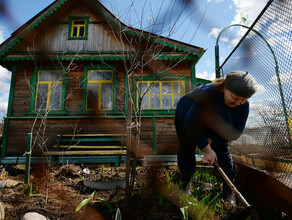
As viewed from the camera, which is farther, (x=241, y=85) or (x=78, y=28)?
(x=78, y=28)

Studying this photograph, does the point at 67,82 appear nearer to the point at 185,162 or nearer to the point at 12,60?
the point at 12,60

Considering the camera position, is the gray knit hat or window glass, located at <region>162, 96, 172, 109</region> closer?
the gray knit hat

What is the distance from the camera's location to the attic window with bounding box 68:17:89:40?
7.44m

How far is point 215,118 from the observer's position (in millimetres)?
2193

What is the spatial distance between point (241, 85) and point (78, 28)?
24.4ft

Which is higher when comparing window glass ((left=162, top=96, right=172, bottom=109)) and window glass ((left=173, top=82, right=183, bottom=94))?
window glass ((left=173, top=82, right=183, bottom=94))

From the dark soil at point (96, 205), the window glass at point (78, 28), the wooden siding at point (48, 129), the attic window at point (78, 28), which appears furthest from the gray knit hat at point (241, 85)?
the window glass at point (78, 28)

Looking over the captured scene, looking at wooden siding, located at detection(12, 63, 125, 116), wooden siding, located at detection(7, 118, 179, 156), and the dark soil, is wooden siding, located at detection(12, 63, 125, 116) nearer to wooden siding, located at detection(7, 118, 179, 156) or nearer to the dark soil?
wooden siding, located at detection(7, 118, 179, 156)

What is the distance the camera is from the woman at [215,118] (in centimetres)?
187

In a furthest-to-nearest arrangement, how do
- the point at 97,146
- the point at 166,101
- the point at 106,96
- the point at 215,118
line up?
the point at 106,96 → the point at 166,101 → the point at 97,146 → the point at 215,118

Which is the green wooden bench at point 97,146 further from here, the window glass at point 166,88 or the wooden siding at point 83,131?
the window glass at point 166,88

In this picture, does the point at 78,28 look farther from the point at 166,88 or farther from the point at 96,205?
the point at 96,205

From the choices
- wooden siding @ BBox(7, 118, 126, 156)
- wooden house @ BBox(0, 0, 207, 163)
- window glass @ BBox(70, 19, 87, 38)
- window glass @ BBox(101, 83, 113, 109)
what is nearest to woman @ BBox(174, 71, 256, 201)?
wooden house @ BBox(0, 0, 207, 163)

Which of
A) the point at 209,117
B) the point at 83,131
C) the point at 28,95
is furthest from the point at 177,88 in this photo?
the point at 28,95
